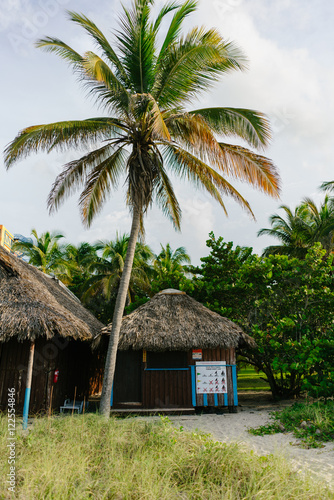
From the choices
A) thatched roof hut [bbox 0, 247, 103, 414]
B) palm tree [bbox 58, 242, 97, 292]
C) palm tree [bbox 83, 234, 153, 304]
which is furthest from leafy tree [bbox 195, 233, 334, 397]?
palm tree [bbox 58, 242, 97, 292]

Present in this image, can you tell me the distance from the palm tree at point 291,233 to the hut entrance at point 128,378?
37.2ft

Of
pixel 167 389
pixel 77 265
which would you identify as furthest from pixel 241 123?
pixel 77 265

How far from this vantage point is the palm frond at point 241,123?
26.2ft

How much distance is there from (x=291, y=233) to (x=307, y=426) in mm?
13812

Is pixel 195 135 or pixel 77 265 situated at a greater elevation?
pixel 77 265

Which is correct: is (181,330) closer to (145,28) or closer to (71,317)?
(71,317)

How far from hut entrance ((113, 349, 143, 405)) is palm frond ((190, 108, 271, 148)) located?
21.0 ft

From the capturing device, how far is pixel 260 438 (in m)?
6.87

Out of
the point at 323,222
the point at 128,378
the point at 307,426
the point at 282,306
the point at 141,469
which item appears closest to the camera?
the point at 141,469

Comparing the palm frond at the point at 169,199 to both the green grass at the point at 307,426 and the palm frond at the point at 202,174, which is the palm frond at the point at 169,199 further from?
the green grass at the point at 307,426

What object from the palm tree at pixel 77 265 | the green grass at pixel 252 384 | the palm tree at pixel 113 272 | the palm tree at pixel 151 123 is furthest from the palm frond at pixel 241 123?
the palm tree at pixel 77 265

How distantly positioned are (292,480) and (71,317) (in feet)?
20.6

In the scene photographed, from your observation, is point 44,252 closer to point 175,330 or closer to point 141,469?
point 175,330

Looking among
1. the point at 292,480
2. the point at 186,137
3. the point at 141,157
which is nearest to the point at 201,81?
the point at 186,137
